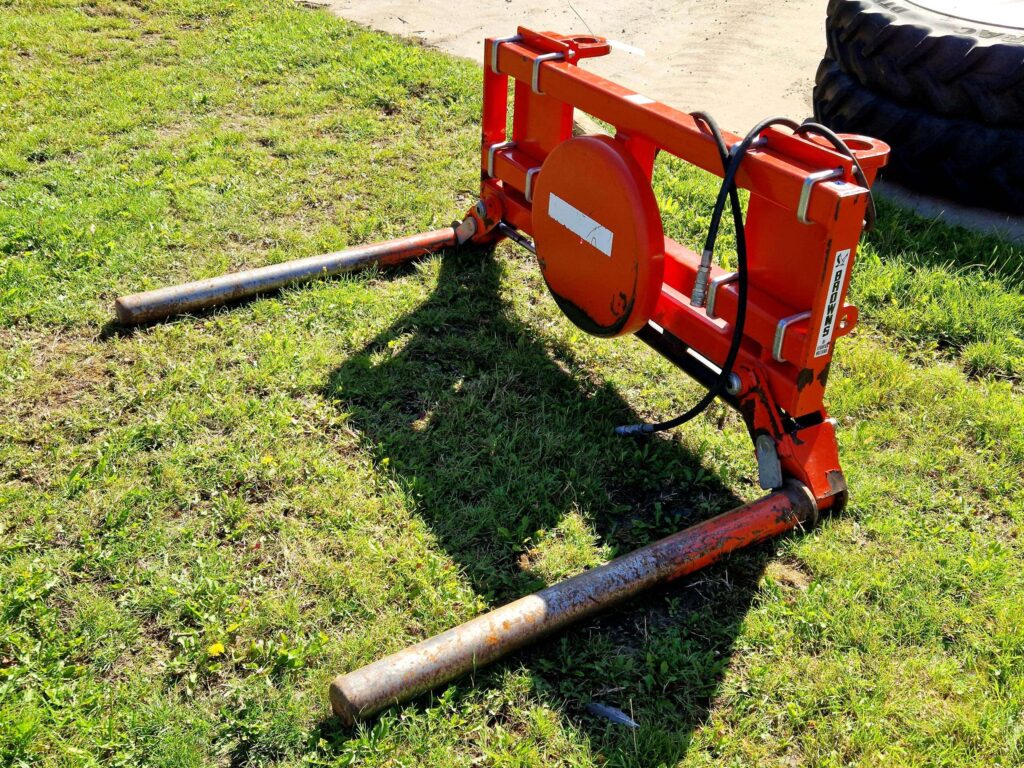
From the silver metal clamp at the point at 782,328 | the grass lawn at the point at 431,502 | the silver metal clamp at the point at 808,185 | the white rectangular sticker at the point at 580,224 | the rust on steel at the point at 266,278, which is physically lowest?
the grass lawn at the point at 431,502

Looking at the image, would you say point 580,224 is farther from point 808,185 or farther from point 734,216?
point 808,185

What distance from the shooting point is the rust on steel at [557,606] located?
253 cm

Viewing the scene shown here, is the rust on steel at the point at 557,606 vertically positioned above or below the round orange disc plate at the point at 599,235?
below

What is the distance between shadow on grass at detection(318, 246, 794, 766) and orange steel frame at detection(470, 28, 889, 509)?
0.40 m

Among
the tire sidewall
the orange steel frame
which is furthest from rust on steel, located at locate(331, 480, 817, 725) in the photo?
the tire sidewall

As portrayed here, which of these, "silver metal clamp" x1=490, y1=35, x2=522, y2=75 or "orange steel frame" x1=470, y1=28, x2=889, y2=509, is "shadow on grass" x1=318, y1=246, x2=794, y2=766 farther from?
"silver metal clamp" x1=490, y1=35, x2=522, y2=75

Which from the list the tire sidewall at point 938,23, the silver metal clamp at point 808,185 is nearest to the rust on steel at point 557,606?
the silver metal clamp at point 808,185

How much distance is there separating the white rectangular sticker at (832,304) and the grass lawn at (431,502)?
705 millimetres

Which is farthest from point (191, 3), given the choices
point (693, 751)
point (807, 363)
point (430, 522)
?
point (693, 751)

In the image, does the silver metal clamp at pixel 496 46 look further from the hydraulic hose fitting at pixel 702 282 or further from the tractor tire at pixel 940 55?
the tractor tire at pixel 940 55

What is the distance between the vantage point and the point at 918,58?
4.85m

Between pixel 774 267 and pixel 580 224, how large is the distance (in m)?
0.75

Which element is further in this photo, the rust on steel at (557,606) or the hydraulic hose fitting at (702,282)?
the hydraulic hose fitting at (702,282)

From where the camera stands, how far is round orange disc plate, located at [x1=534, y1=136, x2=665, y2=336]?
3.17m
